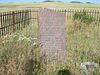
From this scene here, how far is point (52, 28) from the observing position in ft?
24.8

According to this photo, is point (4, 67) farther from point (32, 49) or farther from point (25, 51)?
point (32, 49)

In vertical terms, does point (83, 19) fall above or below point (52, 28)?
below

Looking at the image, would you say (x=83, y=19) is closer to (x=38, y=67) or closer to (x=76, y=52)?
(x=76, y=52)

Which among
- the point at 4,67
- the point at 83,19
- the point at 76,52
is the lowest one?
the point at 83,19

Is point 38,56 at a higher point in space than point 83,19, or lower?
higher

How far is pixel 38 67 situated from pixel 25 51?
1.60 ft

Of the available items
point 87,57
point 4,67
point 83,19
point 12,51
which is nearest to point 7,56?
point 12,51

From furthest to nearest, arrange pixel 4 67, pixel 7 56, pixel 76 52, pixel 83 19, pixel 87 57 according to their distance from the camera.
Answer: pixel 83 19 → pixel 76 52 → pixel 87 57 → pixel 7 56 → pixel 4 67

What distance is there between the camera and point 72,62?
7.56 m

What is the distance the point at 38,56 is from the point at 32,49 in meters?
0.23

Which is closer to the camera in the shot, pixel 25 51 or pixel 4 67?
pixel 4 67

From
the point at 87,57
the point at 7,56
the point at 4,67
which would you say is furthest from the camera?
the point at 87,57

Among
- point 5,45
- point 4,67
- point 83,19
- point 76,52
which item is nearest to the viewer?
point 4,67

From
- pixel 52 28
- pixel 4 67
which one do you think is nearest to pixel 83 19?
pixel 52 28
